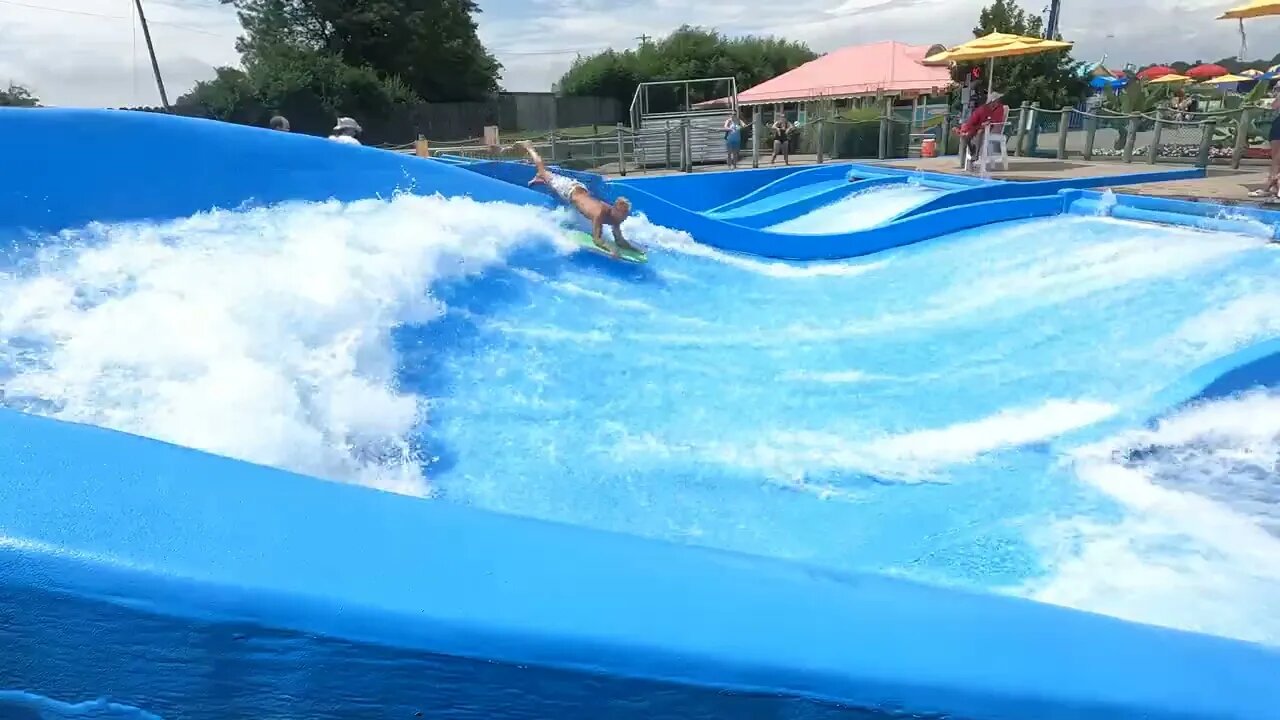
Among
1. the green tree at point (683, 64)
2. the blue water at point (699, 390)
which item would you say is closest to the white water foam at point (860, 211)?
the blue water at point (699, 390)

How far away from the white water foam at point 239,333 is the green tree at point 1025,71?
1468cm

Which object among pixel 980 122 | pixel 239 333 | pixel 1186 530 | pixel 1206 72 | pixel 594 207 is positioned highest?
pixel 1206 72

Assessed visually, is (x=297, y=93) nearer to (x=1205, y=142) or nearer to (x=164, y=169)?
(x=164, y=169)

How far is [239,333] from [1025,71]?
687 inches

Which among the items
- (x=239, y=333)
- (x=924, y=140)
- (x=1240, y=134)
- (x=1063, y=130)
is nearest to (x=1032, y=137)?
(x=1063, y=130)

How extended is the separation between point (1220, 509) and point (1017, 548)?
0.90 m

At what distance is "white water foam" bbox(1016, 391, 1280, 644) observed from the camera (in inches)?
99.1

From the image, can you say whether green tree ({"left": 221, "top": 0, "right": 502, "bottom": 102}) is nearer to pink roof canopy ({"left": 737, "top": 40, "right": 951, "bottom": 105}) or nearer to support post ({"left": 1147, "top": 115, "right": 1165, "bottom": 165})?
pink roof canopy ({"left": 737, "top": 40, "right": 951, "bottom": 105})

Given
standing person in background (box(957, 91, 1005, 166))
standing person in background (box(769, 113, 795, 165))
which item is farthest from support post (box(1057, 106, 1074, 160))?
standing person in background (box(769, 113, 795, 165))

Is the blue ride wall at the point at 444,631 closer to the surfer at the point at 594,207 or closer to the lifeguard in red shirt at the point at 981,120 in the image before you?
the surfer at the point at 594,207

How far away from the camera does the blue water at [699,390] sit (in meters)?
2.80

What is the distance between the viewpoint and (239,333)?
11.2 ft

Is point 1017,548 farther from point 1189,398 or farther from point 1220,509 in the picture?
point 1189,398

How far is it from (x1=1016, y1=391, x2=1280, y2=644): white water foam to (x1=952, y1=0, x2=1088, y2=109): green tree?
1458 centimetres
